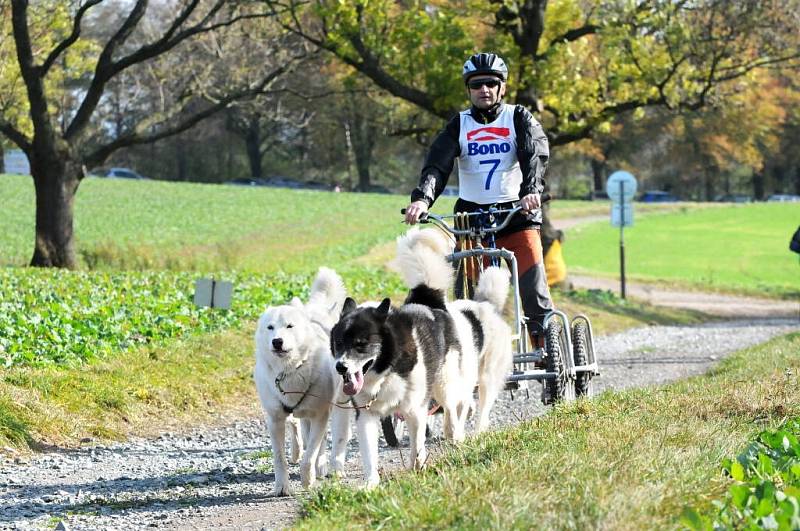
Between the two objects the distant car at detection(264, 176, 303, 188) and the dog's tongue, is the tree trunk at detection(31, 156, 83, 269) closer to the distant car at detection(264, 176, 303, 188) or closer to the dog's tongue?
the dog's tongue

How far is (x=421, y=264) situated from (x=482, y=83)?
1.53 metres

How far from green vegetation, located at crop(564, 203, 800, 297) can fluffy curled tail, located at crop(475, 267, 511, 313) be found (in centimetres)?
2931

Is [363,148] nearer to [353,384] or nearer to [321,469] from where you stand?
[321,469]

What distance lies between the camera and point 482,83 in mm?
8164

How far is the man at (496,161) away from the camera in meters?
8.13

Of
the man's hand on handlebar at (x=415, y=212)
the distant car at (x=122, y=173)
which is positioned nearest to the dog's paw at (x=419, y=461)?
the man's hand on handlebar at (x=415, y=212)

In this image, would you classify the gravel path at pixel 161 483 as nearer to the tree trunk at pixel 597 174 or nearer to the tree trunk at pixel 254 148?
the tree trunk at pixel 254 148

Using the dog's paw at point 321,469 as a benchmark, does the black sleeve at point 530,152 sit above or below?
above

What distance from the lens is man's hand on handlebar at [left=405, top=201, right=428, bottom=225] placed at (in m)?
7.77

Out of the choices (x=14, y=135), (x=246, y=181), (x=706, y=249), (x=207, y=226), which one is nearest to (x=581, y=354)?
(x=14, y=135)

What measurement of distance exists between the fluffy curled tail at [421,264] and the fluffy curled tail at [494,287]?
0.52 meters

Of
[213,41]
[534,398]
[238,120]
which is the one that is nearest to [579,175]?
[238,120]

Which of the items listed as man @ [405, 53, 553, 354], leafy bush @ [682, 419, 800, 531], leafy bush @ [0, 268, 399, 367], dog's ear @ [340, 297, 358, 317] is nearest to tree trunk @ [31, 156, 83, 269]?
leafy bush @ [0, 268, 399, 367]

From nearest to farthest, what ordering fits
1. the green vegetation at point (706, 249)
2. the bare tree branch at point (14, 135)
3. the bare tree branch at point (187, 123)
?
the bare tree branch at point (14, 135) < the bare tree branch at point (187, 123) < the green vegetation at point (706, 249)
